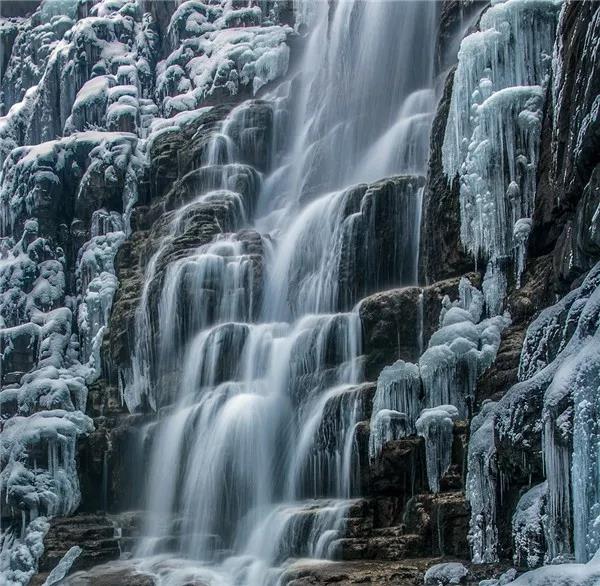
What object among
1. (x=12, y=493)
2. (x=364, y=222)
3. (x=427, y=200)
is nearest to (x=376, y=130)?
(x=364, y=222)

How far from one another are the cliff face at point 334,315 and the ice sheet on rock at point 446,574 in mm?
60

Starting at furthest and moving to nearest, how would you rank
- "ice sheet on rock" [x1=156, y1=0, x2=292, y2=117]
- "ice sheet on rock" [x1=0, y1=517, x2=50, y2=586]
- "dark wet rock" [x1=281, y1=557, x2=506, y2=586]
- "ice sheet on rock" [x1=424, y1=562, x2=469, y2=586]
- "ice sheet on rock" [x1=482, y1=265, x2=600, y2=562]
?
"ice sheet on rock" [x1=156, y1=0, x2=292, y2=117]
"ice sheet on rock" [x1=0, y1=517, x2=50, y2=586]
"dark wet rock" [x1=281, y1=557, x2=506, y2=586]
"ice sheet on rock" [x1=424, y1=562, x2=469, y2=586]
"ice sheet on rock" [x1=482, y1=265, x2=600, y2=562]

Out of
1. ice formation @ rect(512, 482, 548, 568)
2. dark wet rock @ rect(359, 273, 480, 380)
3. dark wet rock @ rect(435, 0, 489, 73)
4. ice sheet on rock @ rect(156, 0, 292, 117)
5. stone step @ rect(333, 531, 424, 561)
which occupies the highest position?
ice sheet on rock @ rect(156, 0, 292, 117)

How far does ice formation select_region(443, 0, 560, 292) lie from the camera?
17.9m

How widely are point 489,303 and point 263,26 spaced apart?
953 inches

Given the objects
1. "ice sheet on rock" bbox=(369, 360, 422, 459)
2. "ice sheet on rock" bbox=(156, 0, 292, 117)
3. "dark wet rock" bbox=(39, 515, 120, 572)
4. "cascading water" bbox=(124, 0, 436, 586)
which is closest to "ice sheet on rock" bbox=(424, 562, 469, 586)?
"cascading water" bbox=(124, 0, 436, 586)

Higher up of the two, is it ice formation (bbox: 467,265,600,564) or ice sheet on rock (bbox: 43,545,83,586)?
ice formation (bbox: 467,265,600,564)

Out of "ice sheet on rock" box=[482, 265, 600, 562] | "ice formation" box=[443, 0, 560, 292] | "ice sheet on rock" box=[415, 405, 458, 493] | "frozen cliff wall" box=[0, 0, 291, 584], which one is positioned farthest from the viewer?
"frozen cliff wall" box=[0, 0, 291, 584]

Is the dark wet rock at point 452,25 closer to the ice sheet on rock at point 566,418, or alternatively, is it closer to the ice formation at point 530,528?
the ice sheet on rock at point 566,418

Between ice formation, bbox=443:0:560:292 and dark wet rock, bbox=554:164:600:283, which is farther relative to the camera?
ice formation, bbox=443:0:560:292

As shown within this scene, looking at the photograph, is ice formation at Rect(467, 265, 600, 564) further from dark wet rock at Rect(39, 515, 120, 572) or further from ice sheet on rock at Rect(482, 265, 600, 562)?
dark wet rock at Rect(39, 515, 120, 572)

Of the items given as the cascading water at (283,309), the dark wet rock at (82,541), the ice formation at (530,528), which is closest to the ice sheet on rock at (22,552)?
the dark wet rock at (82,541)

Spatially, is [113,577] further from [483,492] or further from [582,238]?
[582,238]

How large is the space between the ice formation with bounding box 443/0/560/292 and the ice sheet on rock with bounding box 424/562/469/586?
18.5 ft
